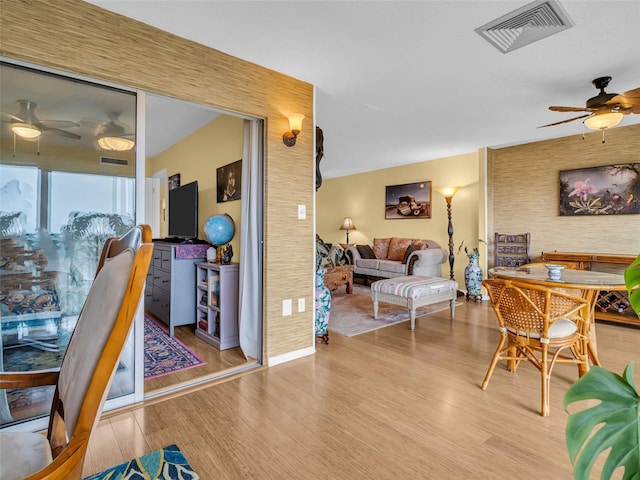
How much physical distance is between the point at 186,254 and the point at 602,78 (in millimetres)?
4156

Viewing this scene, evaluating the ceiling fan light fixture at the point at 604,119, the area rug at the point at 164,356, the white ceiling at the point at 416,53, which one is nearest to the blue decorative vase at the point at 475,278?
the white ceiling at the point at 416,53

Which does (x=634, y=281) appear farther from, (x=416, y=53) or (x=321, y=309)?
(x=321, y=309)

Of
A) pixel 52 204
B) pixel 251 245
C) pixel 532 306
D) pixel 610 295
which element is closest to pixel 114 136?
pixel 52 204

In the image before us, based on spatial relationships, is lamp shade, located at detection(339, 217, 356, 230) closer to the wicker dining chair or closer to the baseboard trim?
the baseboard trim

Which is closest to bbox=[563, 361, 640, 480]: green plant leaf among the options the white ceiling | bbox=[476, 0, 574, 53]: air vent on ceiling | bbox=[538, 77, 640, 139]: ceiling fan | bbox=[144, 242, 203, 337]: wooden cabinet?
the white ceiling

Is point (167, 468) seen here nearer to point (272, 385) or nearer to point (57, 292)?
point (272, 385)

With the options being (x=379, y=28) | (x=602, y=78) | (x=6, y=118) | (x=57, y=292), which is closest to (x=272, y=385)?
(x=57, y=292)

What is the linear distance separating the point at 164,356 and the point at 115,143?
1.83 meters

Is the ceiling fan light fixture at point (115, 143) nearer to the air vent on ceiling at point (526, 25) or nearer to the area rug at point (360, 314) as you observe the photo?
the air vent on ceiling at point (526, 25)

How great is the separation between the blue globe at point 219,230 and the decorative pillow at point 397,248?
3.80 m

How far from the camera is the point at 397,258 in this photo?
6367 mm

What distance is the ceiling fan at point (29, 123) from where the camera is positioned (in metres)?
1.73

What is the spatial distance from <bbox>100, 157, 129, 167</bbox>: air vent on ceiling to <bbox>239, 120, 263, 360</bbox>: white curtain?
95 cm

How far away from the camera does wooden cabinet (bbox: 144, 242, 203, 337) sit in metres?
3.48
